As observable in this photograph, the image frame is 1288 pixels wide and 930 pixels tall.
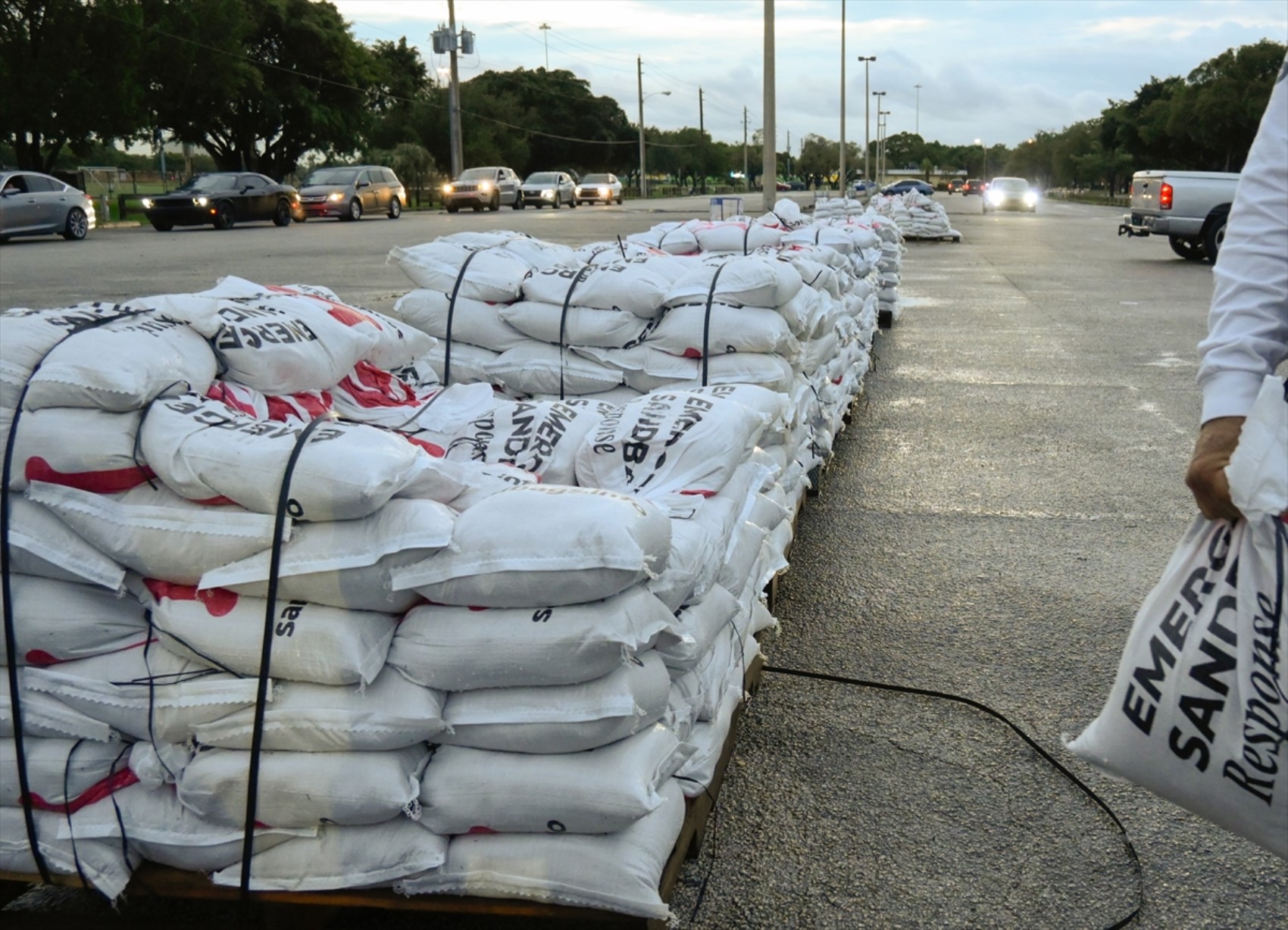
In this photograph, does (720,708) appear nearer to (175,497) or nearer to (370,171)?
(175,497)

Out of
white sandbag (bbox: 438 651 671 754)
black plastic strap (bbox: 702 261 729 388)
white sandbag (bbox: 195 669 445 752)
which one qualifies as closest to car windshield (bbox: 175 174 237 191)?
black plastic strap (bbox: 702 261 729 388)

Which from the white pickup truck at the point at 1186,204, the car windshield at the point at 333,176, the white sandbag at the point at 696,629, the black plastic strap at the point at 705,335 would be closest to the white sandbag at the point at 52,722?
the white sandbag at the point at 696,629

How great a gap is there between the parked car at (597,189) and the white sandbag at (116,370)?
49397 millimetres

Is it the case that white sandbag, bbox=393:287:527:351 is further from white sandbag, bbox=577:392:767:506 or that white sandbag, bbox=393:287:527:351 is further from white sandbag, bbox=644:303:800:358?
white sandbag, bbox=577:392:767:506

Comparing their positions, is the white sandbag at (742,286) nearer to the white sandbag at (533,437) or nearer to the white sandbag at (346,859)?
the white sandbag at (533,437)

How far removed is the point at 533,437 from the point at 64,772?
5.23ft

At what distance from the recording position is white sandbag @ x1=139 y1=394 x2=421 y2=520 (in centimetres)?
→ 230

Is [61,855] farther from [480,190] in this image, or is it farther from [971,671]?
[480,190]

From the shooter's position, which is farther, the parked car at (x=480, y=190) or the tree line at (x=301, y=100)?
the parked car at (x=480, y=190)

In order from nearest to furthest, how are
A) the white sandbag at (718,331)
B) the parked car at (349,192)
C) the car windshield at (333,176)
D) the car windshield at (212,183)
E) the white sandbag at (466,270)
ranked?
the white sandbag at (718,331) → the white sandbag at (466,270) → the car windshield at (212,183) → the parked car at (349,192) → the car windshield at (333,176)

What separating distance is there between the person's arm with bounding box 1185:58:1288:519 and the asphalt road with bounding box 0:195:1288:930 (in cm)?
134

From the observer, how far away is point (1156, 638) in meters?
1.77

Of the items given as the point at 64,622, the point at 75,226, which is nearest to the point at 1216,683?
the point at 64,622

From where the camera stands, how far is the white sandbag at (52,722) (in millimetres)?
2422
